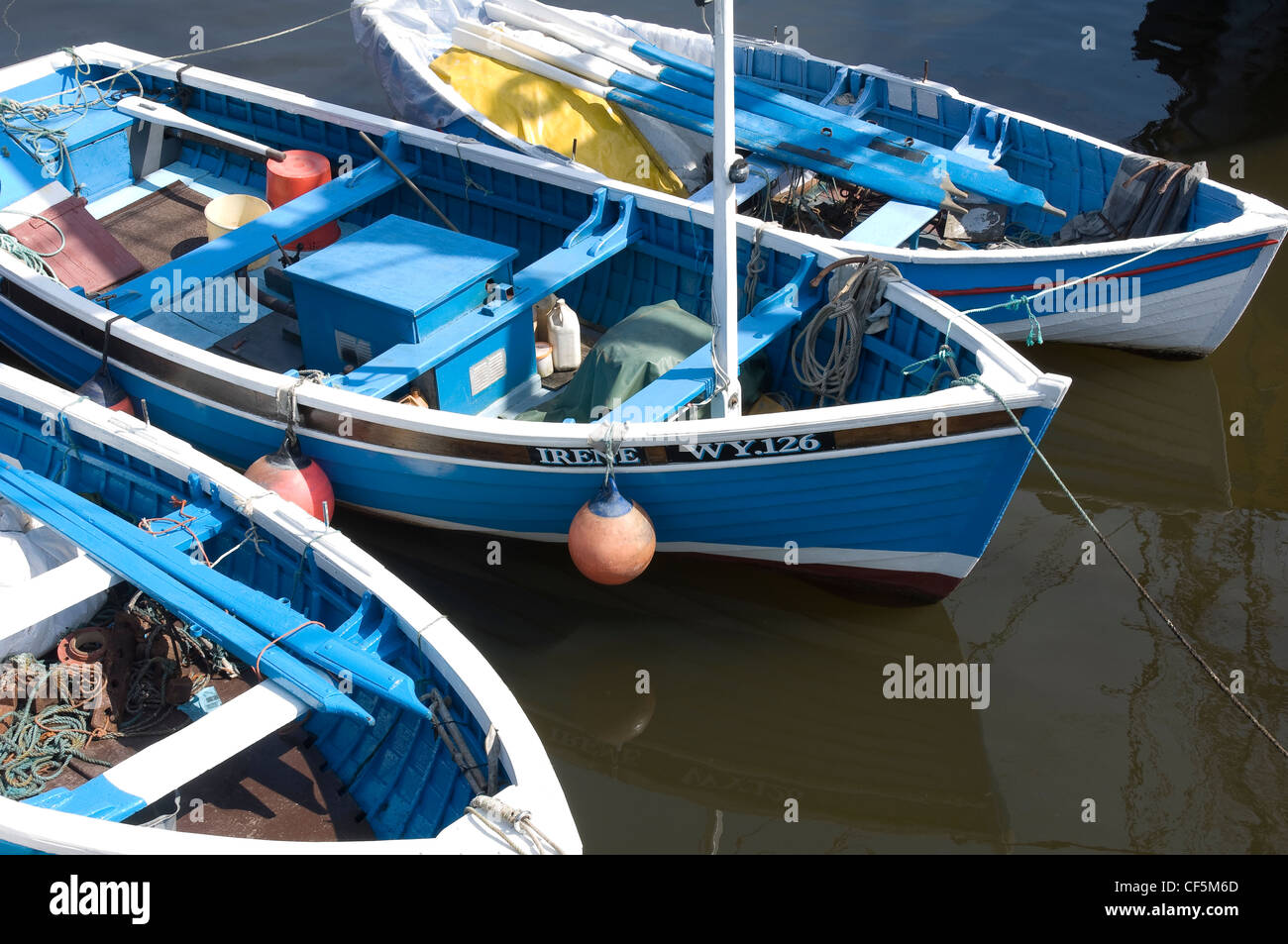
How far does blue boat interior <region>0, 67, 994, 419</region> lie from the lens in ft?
26.4

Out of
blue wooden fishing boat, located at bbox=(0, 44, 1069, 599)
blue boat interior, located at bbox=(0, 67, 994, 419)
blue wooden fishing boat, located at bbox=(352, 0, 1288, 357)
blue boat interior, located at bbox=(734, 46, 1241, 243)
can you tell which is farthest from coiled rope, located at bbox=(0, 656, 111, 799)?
blue boat interior, located at bbox=(734, 46, 1241, 243)

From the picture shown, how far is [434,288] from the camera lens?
26.3ft

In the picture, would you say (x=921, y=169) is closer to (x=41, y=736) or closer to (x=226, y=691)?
(x=226, y=691)

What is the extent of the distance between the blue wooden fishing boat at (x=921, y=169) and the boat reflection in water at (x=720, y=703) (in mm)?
2362

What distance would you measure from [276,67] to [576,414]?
31.1 ft

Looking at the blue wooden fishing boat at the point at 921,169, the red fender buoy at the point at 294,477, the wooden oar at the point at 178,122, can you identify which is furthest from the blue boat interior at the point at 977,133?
the wooden oar at the point at 178,122

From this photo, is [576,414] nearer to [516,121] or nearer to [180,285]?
[180,285]

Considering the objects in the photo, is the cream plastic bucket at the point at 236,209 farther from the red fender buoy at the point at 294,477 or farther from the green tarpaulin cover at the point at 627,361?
the green tarpaulin cover at the point at 627,361

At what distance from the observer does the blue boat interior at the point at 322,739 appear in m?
5.76

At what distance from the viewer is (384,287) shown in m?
8.05

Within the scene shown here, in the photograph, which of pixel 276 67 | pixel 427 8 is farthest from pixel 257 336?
pixel 276 67

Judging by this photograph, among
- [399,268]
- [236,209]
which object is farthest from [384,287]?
[236,209]

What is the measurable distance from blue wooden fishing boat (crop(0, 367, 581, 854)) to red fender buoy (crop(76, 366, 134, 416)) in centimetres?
111

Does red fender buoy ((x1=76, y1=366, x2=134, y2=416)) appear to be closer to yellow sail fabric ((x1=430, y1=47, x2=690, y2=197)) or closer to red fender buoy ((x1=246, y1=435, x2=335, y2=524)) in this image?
red fender buoy ((x1=246, y1=435, x2=335, y2=524))
